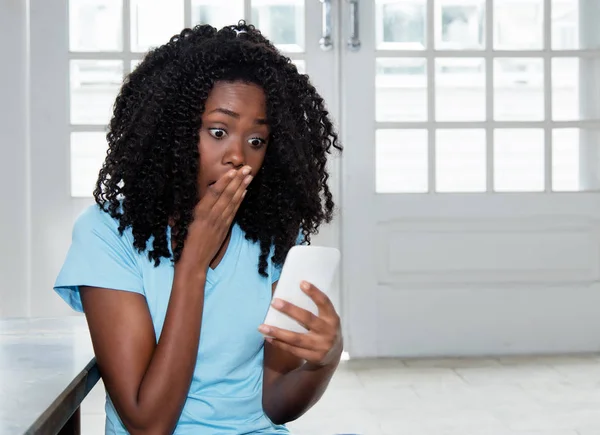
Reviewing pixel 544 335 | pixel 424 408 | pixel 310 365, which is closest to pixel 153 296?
pixel 310 365

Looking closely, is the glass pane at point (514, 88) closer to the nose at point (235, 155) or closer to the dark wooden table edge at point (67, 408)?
the nose at point (235, 155)

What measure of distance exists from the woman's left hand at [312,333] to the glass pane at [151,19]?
2532 millimetres

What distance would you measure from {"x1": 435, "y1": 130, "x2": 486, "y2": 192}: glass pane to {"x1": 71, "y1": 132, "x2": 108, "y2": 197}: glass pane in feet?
4.29

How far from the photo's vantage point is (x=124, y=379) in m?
1.06

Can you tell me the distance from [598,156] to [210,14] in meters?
1.64

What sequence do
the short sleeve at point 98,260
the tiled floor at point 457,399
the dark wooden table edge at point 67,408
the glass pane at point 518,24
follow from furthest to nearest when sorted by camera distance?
the glass pane at point 518,24 → the tiled floor at point 457,399 → the short sleeve at point 98,260 → the dark wooden table edge at point 67,408

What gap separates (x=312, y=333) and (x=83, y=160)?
252 cm

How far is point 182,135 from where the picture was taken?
119 cm

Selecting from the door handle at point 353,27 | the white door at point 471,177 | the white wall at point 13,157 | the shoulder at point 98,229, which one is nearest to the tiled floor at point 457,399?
the white door at point 471,177

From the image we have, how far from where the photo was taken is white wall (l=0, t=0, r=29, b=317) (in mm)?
3295

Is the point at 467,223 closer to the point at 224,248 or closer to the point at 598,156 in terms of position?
the point at 598,156

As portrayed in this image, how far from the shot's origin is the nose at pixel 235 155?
116 centimetres

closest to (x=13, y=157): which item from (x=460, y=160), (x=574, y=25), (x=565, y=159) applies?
(x=460, y=160)

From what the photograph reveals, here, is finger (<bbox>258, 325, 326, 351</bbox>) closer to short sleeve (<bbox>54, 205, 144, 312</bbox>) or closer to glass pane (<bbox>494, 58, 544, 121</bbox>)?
short sleeve (<bbox>54, 205, 144, 312</bbox>)
